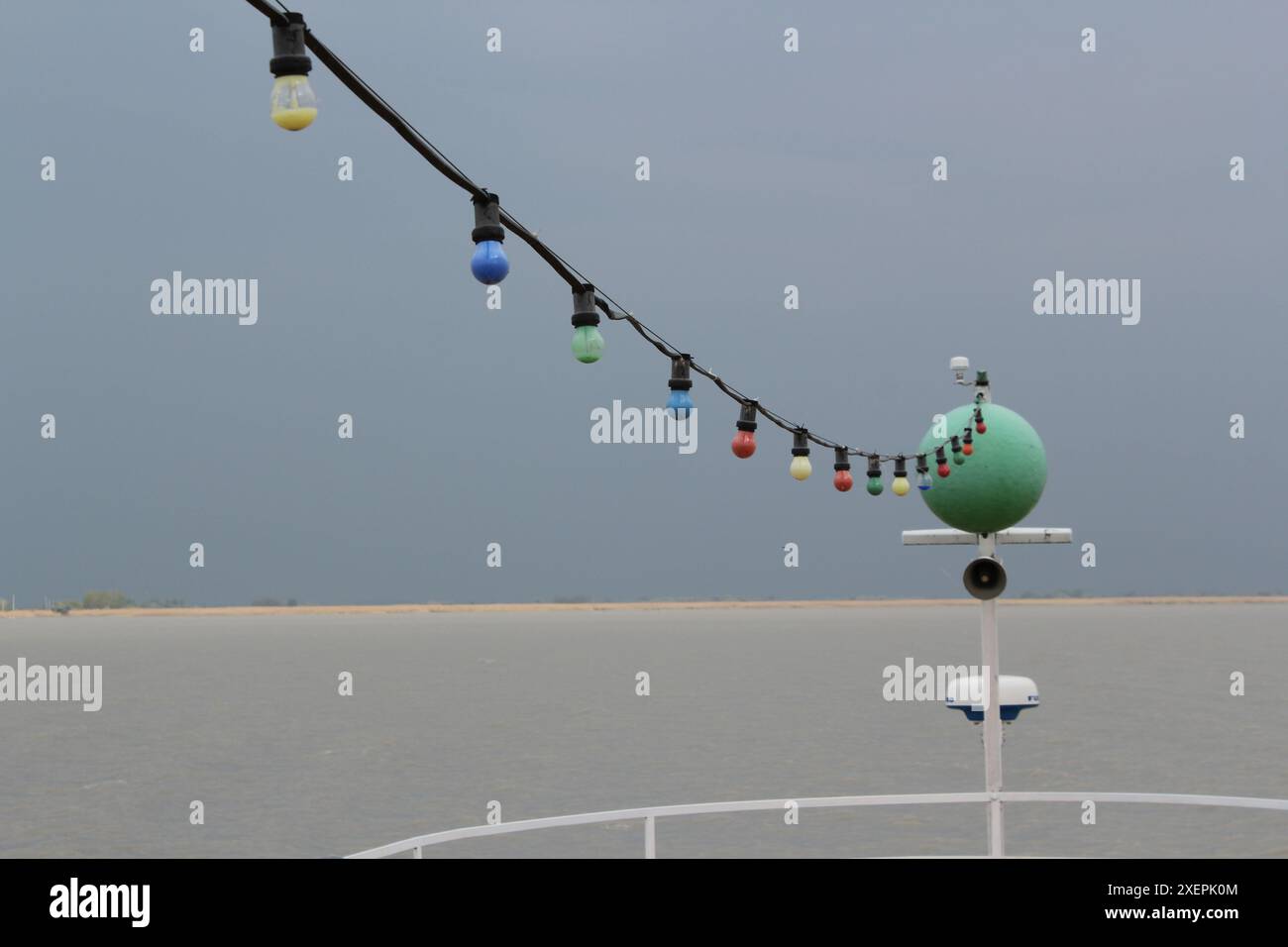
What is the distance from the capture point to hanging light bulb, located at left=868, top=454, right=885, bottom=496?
11125mm

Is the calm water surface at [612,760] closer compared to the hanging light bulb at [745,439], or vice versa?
the hanging light bulb at [745,439]

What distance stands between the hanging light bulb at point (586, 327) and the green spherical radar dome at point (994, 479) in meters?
4.70

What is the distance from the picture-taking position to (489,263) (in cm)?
519

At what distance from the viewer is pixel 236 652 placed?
134m

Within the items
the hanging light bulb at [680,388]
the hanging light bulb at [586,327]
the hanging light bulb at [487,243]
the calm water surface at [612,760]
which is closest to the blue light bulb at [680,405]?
the hanging light bulb at [680,388]

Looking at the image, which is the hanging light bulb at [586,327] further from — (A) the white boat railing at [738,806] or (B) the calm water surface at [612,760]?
(B) the calm water surface at [612,760]

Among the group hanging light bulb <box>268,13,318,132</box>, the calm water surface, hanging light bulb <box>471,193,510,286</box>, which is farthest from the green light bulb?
the calm water surface

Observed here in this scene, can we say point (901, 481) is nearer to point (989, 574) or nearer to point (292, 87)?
point (989, 574)

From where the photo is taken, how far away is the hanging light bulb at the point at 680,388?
7461 millimetres

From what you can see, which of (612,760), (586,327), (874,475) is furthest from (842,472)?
(612,760)

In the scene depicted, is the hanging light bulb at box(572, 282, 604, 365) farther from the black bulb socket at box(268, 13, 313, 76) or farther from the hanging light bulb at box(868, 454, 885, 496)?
the hanging light bulb at box(868, 454, 885, 496)
